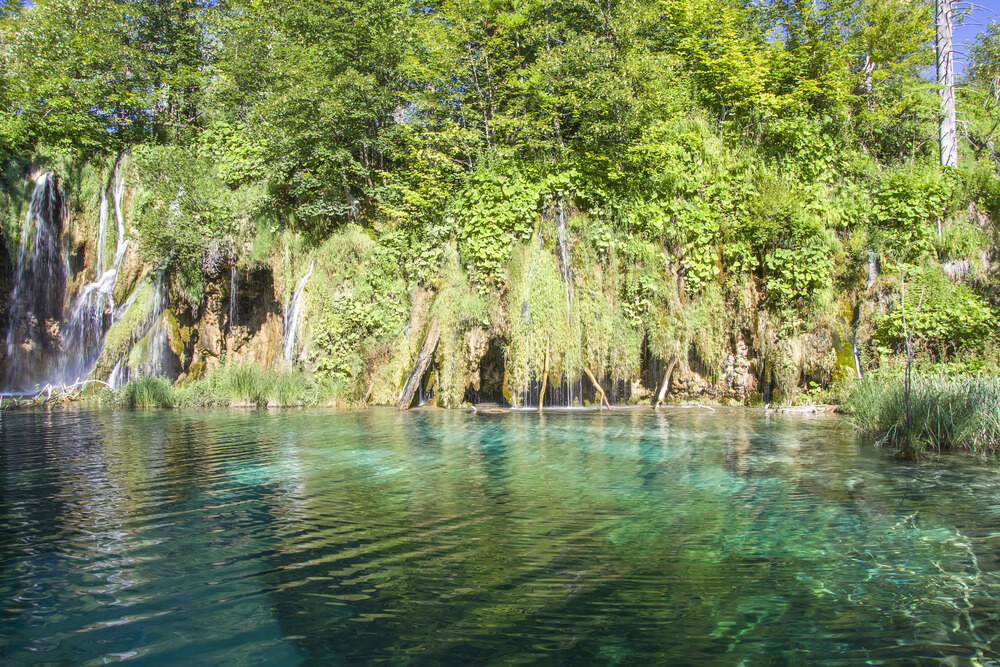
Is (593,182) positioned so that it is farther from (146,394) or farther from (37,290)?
(37,290)

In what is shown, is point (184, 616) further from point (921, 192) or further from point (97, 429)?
point (921, 192)

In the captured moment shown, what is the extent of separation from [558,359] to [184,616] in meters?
11.1

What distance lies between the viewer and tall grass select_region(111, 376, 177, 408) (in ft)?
51.5

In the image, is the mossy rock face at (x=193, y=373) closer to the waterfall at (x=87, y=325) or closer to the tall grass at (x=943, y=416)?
the waterfall at (x=87, y=325)

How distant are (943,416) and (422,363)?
405 inches

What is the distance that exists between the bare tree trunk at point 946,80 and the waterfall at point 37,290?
81.1ft

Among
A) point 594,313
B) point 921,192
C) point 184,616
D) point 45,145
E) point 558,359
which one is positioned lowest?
point 184,616

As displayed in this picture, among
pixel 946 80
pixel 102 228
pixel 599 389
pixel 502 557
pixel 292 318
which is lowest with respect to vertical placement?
pixel 502 557

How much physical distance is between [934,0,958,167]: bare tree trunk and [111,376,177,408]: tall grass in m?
19.7

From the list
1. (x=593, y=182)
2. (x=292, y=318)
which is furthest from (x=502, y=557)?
(x=292, y=318)

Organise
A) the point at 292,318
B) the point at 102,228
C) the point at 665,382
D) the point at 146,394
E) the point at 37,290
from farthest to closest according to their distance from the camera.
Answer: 1. the point at 102,228
2. the point at 37,290
3. the point at 292,318
4. the point at 146,394
5. the point at 665,382

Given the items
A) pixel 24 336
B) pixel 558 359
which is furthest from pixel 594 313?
pixel 24 336

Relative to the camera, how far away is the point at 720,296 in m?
14.5

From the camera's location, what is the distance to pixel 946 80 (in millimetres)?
15047
